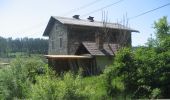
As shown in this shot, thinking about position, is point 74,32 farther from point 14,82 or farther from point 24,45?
point 24,45

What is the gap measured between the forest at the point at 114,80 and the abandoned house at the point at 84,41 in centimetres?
833

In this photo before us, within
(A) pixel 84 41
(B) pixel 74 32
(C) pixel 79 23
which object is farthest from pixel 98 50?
(C) pixel 79 23

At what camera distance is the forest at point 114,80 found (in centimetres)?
1299

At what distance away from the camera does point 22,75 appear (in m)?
17.1

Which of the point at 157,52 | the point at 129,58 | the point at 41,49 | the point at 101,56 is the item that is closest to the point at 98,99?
the point at 129,58

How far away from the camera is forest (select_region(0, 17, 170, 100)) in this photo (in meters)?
13.0

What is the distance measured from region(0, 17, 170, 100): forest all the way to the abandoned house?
27.3 feet

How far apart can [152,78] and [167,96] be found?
1.10 m

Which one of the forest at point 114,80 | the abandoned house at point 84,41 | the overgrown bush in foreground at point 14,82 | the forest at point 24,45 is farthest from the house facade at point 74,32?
the forest at point 24,45

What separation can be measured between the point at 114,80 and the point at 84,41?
19.3 meters

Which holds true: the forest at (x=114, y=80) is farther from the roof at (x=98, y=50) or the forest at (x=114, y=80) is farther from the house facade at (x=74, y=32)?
the house facade at (x=74, y=32)

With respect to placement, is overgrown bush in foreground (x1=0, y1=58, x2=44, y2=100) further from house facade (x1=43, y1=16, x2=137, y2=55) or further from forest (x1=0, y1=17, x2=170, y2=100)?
house facade (x1=43, y1=16, x2=137, y2=55)

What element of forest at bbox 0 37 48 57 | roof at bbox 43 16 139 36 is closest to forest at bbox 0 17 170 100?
roof at bbox 43 16 139 36

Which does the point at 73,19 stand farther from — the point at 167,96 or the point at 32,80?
the point at 167,96
